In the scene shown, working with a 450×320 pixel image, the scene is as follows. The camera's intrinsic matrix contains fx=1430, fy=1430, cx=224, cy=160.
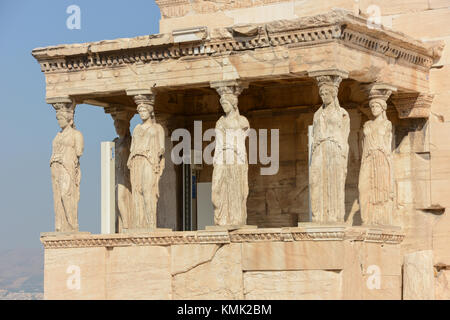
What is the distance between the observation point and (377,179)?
20.8 m

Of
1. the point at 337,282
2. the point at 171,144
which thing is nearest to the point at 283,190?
the point at 171,144

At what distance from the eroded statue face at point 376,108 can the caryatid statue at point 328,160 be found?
1111 mm

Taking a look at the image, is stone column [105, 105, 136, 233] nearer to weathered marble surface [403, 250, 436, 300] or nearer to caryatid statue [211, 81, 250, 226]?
caryatid statue [211, 81, 250, 226]

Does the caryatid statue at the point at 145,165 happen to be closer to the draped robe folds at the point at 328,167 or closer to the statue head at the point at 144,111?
the statue head at the point at 144,111

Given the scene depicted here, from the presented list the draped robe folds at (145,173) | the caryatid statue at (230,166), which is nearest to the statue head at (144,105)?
the draped robe folds at (145,173)

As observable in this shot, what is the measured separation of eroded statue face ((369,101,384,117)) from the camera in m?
20.8

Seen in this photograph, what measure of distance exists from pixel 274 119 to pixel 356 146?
152 cm

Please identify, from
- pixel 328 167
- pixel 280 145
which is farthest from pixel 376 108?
pixel 280 145

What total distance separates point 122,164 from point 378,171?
4.43m

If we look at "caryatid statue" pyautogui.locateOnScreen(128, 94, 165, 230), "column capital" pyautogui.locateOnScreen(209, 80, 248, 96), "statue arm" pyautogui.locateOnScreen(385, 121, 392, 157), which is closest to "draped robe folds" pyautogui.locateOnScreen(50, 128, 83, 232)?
"caryatid statue" pyautogui.locateOnScreen(128, 94, 165, 230)

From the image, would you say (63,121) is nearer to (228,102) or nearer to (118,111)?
(118,111)

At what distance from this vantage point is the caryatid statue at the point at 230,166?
2028cm

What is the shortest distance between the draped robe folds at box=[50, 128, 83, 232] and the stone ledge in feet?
0.81

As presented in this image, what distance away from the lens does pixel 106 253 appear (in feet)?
70.0
